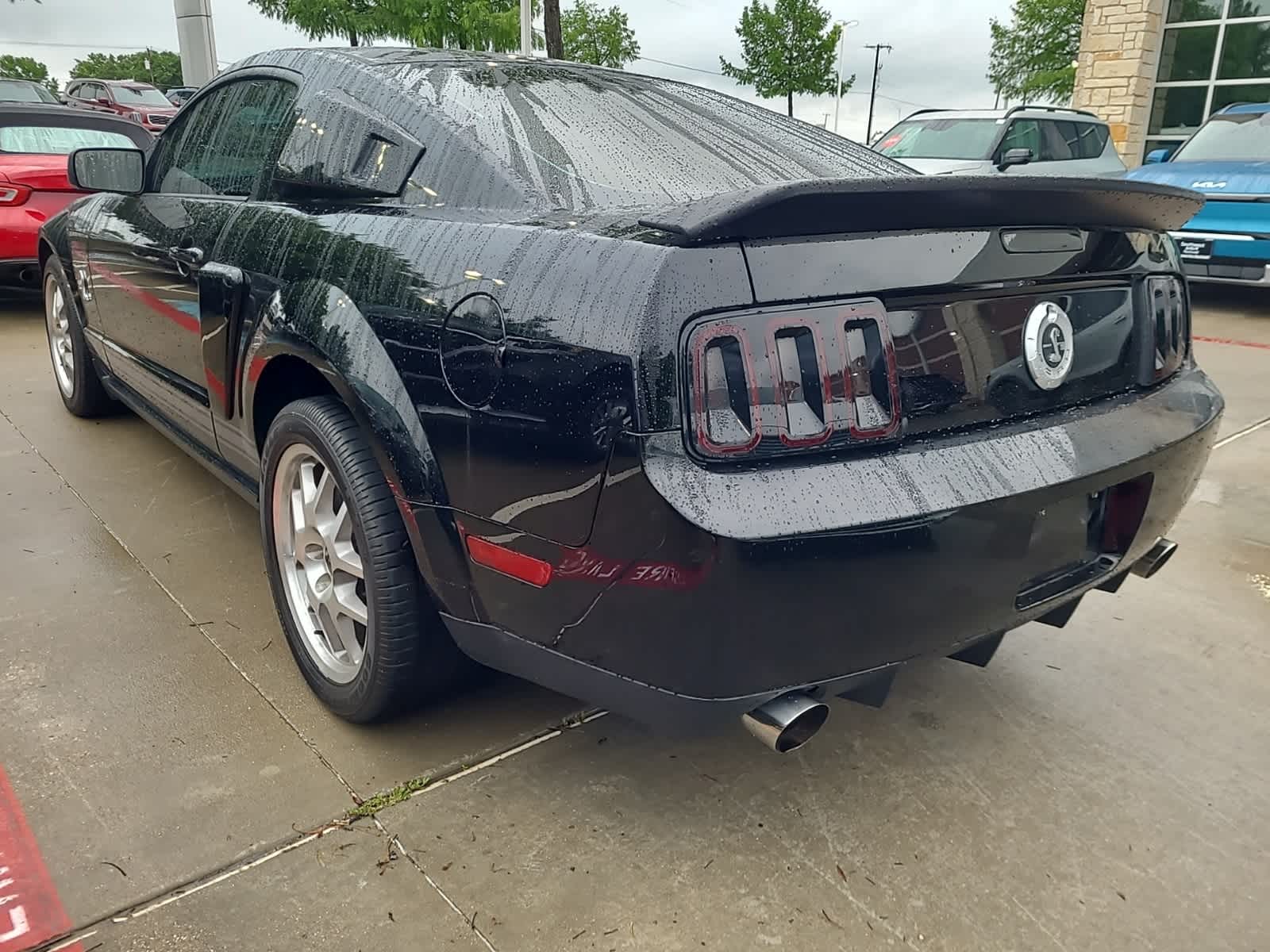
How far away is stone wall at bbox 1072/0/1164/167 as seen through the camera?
586 inches

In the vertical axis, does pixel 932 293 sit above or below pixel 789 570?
above

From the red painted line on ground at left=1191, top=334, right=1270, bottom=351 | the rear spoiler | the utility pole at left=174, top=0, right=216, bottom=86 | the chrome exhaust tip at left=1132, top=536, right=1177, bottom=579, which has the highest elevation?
the utility pole at left=174, top=0, right=216, bottom=86

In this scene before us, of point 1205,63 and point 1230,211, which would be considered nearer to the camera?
point 1230,211

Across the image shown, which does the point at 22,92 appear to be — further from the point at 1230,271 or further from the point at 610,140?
the point at 610,140

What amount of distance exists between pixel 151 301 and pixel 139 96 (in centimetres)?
2370

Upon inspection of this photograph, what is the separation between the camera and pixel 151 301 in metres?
3.09

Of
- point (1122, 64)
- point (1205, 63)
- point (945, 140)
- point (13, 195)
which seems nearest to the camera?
point (13, 195)

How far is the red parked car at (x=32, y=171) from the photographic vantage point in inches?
256

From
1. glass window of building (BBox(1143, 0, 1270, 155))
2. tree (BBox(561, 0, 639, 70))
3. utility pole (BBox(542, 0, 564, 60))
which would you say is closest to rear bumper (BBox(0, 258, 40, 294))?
utility pole (BBox(542, 0, 564, 60))

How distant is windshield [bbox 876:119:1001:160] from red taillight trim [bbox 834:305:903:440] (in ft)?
28.7

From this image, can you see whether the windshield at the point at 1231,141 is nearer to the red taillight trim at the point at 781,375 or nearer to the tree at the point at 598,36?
the red taillight trim at the point at 781,375

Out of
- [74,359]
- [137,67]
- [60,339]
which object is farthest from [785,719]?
[137,67]

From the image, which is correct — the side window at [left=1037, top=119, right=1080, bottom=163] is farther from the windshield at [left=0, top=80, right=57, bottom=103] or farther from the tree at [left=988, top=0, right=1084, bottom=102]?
the tree at [left=988, top=0, right=1084, bottom=102]

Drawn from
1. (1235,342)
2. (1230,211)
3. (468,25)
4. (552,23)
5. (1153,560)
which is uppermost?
(468,25)
